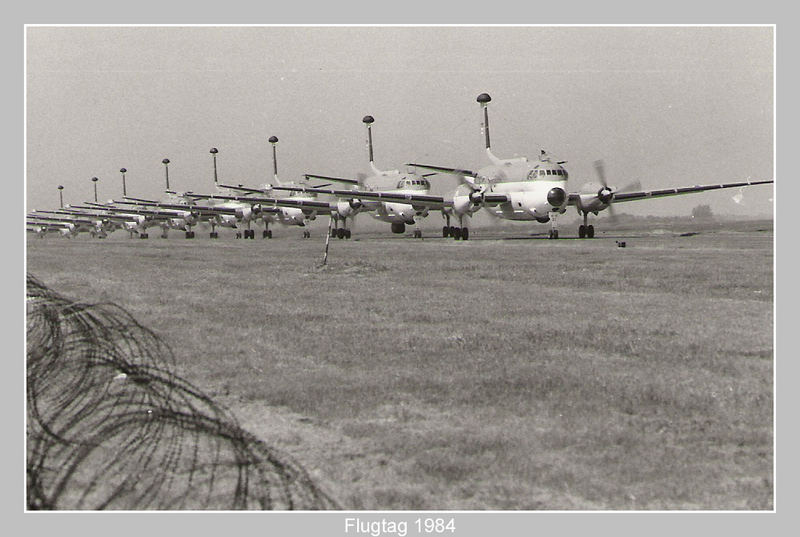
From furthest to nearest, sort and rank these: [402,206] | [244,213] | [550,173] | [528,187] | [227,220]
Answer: [227,220] < [244,213] < [402,206] < [528,187] < [550,173]

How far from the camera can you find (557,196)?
1752 inches

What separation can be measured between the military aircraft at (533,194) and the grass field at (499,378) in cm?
2281

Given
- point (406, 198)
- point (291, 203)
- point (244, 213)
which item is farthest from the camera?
point (244, 213)

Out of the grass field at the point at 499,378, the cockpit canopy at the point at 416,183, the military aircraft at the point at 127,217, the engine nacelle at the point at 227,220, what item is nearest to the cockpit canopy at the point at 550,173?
the cockpit canopy at the point at 416,183

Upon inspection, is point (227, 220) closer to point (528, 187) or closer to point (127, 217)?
point (127, 217)

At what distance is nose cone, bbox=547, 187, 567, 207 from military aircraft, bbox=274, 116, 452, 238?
1029cm

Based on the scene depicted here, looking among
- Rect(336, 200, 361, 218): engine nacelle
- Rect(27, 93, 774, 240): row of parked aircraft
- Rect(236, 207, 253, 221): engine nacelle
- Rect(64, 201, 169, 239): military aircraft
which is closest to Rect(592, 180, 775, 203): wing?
Rect(27, 93, 774, 240): row of parked aircraft

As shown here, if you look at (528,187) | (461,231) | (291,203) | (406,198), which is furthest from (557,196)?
(291,203)

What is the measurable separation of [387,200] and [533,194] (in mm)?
12910

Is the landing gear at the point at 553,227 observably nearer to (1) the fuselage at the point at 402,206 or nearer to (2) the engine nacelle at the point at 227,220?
(1) the fuselage at the point at 402,206

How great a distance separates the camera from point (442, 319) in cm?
1602

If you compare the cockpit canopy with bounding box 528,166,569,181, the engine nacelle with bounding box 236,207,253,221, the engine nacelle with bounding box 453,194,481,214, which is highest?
the cockpit canopy with bounding box 528,166,569,181

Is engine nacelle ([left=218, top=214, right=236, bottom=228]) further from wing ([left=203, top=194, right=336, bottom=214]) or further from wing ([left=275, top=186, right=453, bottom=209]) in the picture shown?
wing ([left=275, top=186, right=453, bottom=209])

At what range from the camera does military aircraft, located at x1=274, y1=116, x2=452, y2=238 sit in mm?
53000
